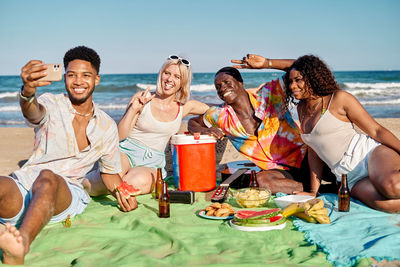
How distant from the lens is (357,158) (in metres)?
4.30

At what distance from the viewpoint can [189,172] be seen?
17.1ft

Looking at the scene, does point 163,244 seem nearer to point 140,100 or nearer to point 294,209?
point 294,209

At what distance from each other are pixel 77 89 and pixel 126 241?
4.67 ft

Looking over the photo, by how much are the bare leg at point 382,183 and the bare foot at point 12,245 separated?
3.11 metres

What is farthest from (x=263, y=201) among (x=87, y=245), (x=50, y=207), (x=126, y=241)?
(x=50, y=207)

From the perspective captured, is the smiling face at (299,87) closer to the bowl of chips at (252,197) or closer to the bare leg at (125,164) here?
the bowl of chips at (252,197)

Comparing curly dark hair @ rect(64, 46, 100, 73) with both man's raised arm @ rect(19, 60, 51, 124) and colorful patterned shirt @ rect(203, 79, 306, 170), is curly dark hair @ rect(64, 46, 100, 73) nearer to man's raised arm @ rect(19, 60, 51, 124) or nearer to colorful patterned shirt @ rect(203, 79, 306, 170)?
man's raised arm @ rect(19, 60, 51, 124)

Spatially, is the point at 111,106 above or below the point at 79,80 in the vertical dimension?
below

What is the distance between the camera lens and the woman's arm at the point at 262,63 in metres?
5.02

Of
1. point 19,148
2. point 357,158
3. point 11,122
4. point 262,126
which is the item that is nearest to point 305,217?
point 357,158

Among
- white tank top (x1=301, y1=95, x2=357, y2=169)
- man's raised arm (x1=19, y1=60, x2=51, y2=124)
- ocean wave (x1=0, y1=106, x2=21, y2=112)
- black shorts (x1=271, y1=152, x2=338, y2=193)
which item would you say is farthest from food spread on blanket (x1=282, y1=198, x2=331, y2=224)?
ocean wave (x1=0, y1=106, x2=21, y2=112)

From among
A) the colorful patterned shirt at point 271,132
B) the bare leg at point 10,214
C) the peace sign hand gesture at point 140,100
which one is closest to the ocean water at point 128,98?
the peace sign hand gesture at point 140,100

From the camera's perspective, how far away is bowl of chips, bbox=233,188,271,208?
14.6ft

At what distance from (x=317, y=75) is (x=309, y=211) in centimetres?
148
